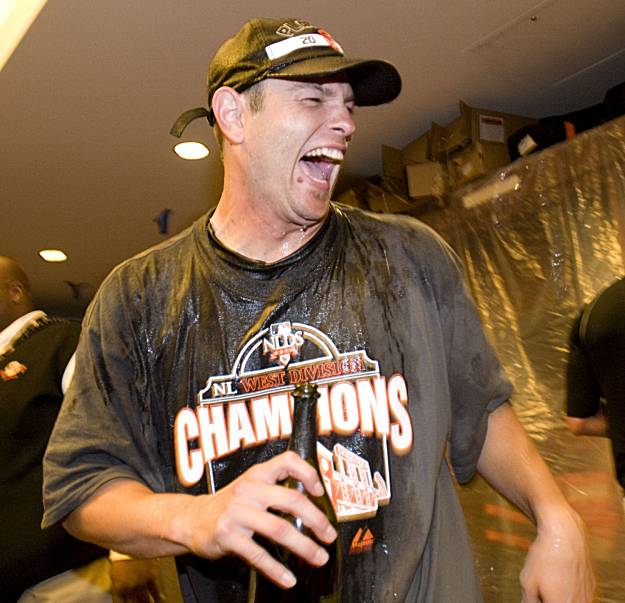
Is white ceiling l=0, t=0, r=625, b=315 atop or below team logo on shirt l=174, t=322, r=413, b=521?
atop

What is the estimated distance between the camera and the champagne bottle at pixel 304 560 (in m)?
0.85

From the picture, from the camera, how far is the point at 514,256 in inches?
118

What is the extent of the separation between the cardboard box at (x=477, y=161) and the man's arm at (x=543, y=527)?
2201 mm

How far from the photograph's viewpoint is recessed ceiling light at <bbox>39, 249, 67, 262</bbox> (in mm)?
5234

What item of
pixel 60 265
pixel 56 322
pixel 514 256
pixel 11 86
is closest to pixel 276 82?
pixel 56 322

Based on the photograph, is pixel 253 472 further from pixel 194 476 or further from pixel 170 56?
pixel 170 56

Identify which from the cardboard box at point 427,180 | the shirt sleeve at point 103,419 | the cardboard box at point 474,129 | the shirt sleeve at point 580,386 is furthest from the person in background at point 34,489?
the cardboard box at point 474,129

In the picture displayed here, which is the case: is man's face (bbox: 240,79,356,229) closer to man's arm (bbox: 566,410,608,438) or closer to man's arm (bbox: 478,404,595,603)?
man's arm (bbox: 478,404,595,603)

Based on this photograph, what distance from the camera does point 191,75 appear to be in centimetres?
301

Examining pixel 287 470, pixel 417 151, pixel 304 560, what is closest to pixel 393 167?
pixel 417 151

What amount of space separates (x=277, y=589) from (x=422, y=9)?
2.21 m

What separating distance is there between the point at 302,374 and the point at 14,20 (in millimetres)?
2277

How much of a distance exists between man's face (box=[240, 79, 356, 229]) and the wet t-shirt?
0.06 metres

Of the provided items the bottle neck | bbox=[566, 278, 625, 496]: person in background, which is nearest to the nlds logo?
the bottle neck
